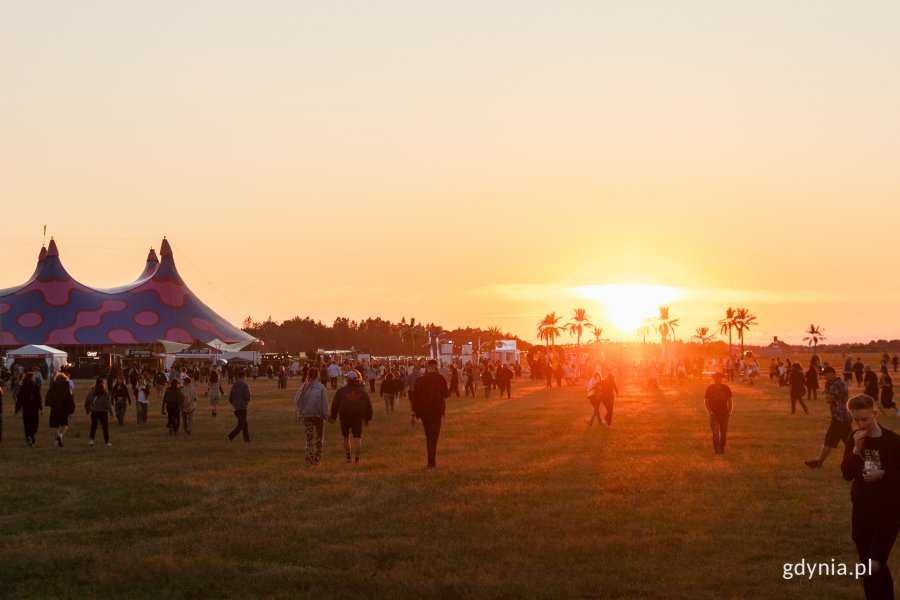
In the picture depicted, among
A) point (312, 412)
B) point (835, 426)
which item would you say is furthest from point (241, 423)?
point (835, 426)

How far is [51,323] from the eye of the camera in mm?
99688

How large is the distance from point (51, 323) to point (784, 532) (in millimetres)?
97607

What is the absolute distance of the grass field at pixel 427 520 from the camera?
9.08m

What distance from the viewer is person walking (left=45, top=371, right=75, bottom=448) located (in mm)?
22156

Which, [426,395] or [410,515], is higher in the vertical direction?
[426,395]

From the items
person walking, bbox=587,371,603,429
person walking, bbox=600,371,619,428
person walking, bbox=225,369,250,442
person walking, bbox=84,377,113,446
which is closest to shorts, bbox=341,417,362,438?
person walking, bbox=225,369,250,442

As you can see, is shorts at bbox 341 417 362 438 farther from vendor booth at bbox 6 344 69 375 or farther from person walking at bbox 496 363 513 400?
vendor booth at bbox 6 344 69 375

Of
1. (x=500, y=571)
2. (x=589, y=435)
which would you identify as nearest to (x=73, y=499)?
(x=500, y=571)

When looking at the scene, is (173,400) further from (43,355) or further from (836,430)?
(43,355)

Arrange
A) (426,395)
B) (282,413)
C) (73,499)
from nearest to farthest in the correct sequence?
(73,499), (426,395), (282,413)

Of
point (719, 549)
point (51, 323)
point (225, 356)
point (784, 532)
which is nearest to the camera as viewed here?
point (719, 549)

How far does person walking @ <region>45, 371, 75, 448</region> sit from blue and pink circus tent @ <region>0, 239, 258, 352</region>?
242 ft

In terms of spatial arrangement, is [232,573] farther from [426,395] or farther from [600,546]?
[426,395]

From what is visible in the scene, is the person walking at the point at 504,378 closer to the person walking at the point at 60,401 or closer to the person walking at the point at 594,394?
the person walking at the point at 594,394
